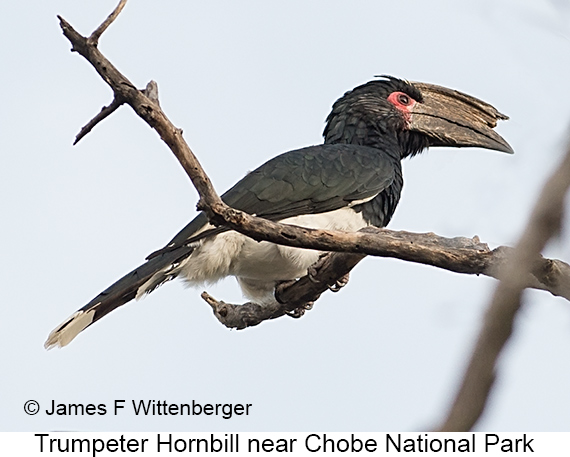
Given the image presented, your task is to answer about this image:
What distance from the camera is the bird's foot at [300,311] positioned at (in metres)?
5.29

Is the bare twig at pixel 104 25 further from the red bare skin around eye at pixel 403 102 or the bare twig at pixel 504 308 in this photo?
the red bare skin around eye at pixel 403 102

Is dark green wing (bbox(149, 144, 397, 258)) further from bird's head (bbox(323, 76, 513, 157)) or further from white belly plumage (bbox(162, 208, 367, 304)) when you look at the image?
bird's head (bbox(323, 76, 513, 157))

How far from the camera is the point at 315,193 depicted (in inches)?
211

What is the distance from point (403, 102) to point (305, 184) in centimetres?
184

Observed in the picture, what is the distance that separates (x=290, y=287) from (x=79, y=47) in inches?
99.6

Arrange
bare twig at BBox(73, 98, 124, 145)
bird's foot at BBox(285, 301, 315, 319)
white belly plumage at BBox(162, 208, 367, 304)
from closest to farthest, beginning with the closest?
bare twig at BBox(73, 98, 124, 145) → white belly plumage at BBox(162, 208, 367, 304) → bird's foot at BBox(285, 301, 315, 319)

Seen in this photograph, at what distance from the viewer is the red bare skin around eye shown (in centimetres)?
671

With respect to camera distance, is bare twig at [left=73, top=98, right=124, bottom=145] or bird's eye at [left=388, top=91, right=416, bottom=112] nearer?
bare twig at [left=73, top=98, right=124, bottom=145]

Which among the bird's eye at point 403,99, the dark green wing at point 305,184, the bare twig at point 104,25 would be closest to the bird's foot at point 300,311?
the dark green wing at point 305,184

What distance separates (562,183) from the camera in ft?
2.37

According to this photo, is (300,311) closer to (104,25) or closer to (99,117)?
(99,117)

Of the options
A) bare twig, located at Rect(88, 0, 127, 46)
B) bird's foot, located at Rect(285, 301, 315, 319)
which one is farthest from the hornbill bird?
bare twig, located at Rect(88, 0, 127, 46)

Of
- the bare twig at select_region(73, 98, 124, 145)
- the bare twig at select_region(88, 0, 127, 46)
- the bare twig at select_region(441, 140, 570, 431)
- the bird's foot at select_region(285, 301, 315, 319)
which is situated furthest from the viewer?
the bird's foot at select_region(285, 301, 315, 319)

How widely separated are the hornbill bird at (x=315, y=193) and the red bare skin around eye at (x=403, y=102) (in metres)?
0.01
